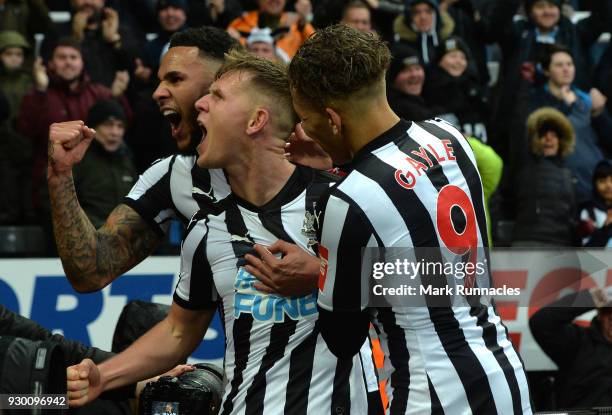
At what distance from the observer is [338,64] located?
3396mm

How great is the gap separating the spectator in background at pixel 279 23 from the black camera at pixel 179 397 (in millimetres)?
6041

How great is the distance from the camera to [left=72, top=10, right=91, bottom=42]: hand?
31.6 feet

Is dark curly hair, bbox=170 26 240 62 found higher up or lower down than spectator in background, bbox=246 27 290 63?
lower down

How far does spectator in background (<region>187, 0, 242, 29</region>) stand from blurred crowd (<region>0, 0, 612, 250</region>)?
13mm

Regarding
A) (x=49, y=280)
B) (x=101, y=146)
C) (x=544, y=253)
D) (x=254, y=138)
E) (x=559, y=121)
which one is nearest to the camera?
(x=254, y=138)

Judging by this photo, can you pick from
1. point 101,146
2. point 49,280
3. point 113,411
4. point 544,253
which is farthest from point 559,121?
point 113,411

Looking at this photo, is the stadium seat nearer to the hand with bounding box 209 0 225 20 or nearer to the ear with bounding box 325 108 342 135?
the hand with bounding box 209 0 225 20

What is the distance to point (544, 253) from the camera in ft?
25.0

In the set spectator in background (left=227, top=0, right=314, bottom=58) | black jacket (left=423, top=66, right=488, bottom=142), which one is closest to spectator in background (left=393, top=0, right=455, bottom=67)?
black jacket (left=423, top=66, right=488, bottom=142)

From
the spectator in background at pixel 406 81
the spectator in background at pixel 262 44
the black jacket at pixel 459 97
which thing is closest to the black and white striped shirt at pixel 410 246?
the spectator in background at pixel 406 81

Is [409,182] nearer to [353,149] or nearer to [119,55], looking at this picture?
[353,149]

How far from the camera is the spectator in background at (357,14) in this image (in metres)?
9.76

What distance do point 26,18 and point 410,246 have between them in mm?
7425

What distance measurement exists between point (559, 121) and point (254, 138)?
5603 millimetres
